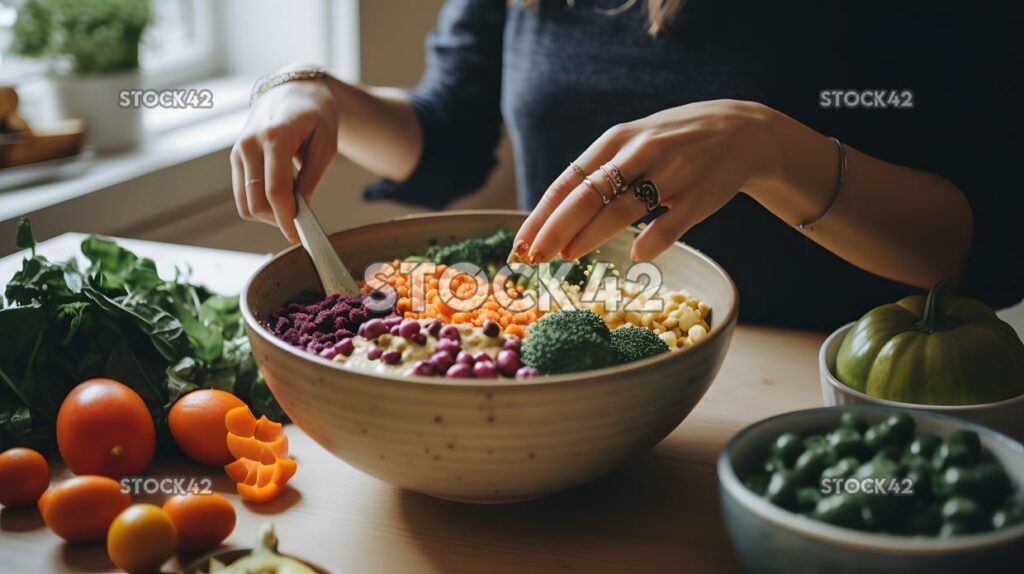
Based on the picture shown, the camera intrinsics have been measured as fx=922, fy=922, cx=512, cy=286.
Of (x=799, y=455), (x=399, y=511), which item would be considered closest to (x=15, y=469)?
(x=399, y=511)

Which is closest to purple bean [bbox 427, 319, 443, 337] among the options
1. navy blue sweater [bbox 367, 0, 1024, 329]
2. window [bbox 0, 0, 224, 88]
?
navy blue sweater [bbox 367, 0, 1024, 329]

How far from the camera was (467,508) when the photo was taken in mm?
902

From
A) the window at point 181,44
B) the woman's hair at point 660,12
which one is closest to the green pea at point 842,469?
the woman's hair at point 660,12

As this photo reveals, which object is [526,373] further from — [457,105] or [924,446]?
[457,105]

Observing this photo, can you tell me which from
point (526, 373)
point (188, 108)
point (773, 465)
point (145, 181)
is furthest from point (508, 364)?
point (188, 108)

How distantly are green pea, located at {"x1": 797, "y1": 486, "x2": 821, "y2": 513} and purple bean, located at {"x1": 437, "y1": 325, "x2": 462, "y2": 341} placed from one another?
0.34 m

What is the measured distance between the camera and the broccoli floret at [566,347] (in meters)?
0.83

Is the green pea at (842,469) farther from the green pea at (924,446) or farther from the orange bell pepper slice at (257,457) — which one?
the orange bell pepper slice at (257,457)

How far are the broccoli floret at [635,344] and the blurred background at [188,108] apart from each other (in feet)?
4.31

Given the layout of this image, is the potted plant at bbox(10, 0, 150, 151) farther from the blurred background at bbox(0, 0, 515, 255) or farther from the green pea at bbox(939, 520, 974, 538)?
the green pea at bbox(939, 520, 974, 538)

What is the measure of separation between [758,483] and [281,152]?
2.37 ft

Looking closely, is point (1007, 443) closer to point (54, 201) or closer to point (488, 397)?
point (488, 397)

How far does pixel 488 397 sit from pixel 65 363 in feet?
1.82

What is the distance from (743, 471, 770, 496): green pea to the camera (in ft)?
2.43
